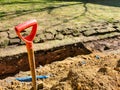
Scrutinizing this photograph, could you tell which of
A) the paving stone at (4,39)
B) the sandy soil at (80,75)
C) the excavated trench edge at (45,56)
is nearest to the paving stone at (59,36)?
the excavated trench edge at (45,56)

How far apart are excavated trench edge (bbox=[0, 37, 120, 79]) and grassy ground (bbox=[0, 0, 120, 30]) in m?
0.72

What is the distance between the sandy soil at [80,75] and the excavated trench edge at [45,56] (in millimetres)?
Answer: 175

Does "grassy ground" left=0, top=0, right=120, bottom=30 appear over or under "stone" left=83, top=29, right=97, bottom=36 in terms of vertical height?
over

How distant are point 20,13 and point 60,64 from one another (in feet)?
6.76

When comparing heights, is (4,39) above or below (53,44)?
above

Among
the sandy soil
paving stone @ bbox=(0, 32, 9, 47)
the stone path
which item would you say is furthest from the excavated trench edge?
paving stone @ bbox=(0, 32, 9, 47)

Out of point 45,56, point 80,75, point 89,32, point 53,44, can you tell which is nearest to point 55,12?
point 89,32

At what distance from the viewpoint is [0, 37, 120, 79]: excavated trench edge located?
4.44 metres

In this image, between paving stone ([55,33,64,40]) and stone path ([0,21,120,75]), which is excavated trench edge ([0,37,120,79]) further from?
paving stone ([55,33,64,40])

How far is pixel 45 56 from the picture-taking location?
471 cm

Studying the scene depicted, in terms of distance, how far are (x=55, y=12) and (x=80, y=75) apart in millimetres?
3002

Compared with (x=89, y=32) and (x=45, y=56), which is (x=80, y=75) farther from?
(x=89, y=32)

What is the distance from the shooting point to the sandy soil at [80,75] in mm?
3395

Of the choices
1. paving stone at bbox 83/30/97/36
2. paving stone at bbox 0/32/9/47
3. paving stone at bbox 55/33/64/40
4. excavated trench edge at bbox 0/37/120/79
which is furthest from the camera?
paving stone at bbox 83/30/97/36
